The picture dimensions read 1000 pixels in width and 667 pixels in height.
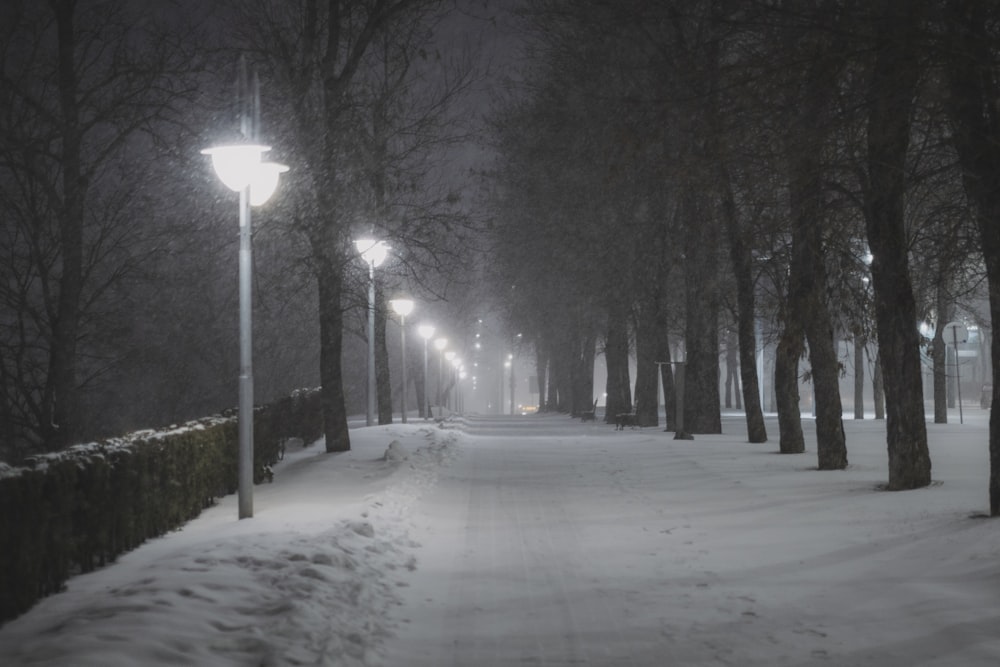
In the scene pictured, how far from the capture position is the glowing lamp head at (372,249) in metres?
23.5

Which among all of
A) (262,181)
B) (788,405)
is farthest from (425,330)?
(262,181)

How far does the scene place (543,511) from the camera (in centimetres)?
1366

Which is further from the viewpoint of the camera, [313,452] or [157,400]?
[157,400]

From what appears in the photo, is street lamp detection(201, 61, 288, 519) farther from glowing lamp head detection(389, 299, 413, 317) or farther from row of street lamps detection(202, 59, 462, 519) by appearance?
glowing lamp head detection(389, 299, 413, 317)

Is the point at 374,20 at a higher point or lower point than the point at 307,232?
higher

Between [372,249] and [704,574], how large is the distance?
1631cm

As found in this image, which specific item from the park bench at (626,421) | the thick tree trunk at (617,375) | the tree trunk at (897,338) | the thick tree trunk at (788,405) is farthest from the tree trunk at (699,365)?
the tree trunk at (897,338)

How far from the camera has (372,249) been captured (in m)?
24.5

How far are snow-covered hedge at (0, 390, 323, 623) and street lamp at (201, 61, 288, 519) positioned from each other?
677mm

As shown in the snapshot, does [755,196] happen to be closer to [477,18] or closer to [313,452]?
[477,18]

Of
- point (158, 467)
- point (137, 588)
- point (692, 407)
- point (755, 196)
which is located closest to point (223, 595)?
point (137, 588)

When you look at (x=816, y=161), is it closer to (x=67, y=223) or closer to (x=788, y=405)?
(x=788, y=405)

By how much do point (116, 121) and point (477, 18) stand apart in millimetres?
7688

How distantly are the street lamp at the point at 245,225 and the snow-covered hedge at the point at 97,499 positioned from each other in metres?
0.68
